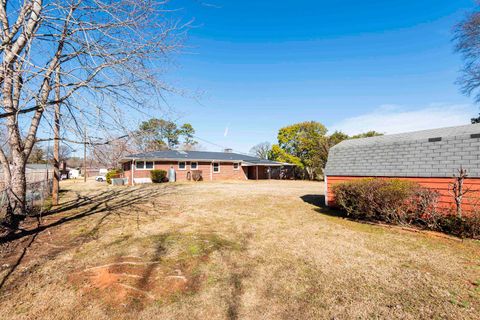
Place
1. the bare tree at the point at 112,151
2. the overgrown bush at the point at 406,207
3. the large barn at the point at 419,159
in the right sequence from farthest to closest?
the large barn at the point at 419,159
the overgrown bush at the point at 406,207
the bare tree at the point at 112,151

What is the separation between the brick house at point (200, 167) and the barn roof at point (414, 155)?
14.8m

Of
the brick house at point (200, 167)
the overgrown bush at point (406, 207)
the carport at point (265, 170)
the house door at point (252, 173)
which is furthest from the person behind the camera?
the house door at point (252, 173)

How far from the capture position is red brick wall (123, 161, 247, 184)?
21105 millimetres

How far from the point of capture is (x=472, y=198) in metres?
5.29

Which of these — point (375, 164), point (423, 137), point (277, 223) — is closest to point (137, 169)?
point (277, 223)

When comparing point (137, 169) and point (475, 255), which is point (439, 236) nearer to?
point (475, 255)

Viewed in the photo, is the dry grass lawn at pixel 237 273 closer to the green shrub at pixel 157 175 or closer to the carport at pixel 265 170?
the green shrub at pixel 157 175

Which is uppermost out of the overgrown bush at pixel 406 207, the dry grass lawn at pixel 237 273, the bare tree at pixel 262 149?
the bare tree at pixel 262 149

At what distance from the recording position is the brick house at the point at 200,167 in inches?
819

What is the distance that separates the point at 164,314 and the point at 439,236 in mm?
6142

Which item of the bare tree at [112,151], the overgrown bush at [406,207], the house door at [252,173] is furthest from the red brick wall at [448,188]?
the house door at [252,173]

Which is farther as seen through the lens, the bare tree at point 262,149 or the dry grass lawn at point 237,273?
the bare tree at point 262,149

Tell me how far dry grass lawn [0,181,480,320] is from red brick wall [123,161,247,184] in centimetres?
1511

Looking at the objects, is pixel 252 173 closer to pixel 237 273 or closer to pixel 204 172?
pixel 204 172
